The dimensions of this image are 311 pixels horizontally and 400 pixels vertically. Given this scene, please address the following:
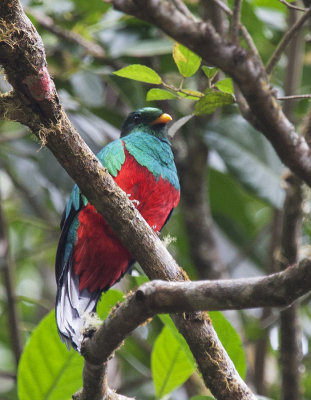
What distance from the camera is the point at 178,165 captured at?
13.5ft

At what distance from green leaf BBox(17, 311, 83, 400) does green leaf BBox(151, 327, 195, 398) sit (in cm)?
33

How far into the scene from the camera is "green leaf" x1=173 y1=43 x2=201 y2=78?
2.08 m

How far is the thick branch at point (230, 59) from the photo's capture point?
135 centimetres

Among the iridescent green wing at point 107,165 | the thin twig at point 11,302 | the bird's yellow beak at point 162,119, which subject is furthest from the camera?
the thin twig at point 11,302

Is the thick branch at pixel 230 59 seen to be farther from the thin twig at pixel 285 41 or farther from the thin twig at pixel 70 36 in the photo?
the thin twig at pixel 70 36

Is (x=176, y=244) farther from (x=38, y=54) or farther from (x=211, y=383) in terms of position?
(x=38, y=54)

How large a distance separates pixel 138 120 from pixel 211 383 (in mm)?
1801

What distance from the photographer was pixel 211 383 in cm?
211

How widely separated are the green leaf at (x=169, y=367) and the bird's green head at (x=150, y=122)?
3.88ft

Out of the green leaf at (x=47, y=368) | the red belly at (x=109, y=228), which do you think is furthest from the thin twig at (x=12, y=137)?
the green leaf at (x=47, y=368)

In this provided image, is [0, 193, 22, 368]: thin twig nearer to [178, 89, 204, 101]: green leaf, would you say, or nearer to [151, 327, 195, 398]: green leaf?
[151, 327, 195, 398]: green leaf

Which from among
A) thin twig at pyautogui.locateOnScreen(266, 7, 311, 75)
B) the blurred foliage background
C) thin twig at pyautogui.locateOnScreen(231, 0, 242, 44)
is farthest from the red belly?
thin twig at pyautogui.locateOnScreen(231, 0, 242, 44)

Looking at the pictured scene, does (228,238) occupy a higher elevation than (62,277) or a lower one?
lower

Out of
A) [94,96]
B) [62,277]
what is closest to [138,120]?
[94,96]
